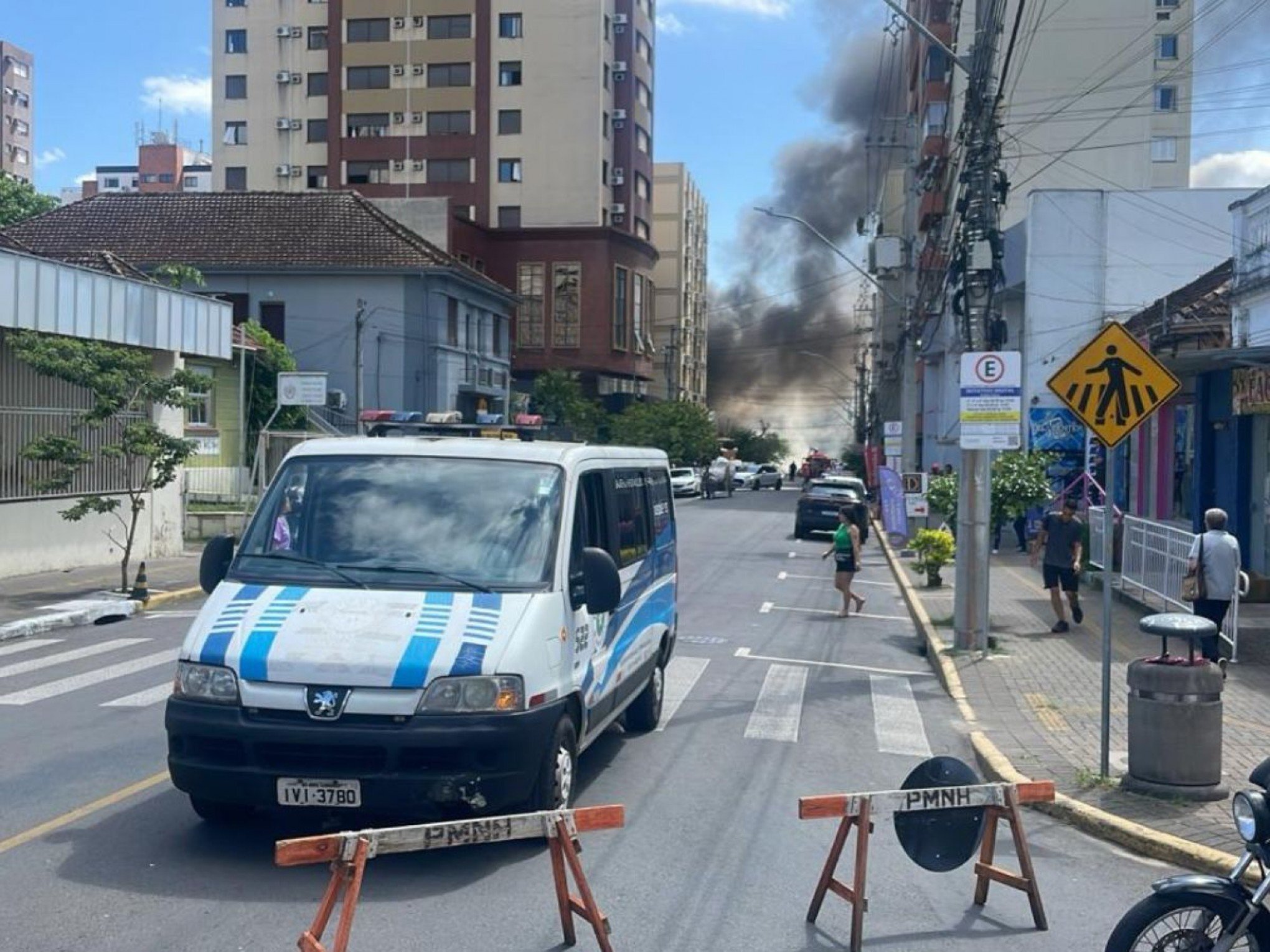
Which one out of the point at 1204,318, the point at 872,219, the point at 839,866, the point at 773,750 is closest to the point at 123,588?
the point at 773,750

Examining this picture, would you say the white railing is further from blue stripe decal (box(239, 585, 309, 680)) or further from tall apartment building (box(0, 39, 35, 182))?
tall apartment building (box(0, 39, 35, 182))

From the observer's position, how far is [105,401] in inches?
760

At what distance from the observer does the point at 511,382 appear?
64188 mm

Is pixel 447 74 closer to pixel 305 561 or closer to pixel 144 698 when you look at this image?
pixel 144 698

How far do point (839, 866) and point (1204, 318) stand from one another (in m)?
20.1

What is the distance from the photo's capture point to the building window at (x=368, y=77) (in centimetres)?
6375

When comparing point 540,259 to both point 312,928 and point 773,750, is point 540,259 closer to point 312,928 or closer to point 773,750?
point 773,750

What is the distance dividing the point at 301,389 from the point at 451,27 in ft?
128

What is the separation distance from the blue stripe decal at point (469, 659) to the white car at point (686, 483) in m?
51.0

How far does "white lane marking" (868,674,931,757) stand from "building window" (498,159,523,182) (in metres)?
51.8

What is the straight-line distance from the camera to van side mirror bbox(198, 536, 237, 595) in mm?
7887

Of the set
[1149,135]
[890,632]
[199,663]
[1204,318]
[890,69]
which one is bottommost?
[890,632]

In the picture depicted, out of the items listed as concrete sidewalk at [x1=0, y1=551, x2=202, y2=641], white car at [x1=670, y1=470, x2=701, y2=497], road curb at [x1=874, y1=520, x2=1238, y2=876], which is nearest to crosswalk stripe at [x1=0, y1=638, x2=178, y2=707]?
concrete sidewalk at [x1=0, y1=551, x2=202, y2=641]

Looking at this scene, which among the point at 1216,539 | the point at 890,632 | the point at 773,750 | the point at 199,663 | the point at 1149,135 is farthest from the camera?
the point at 1149,135
